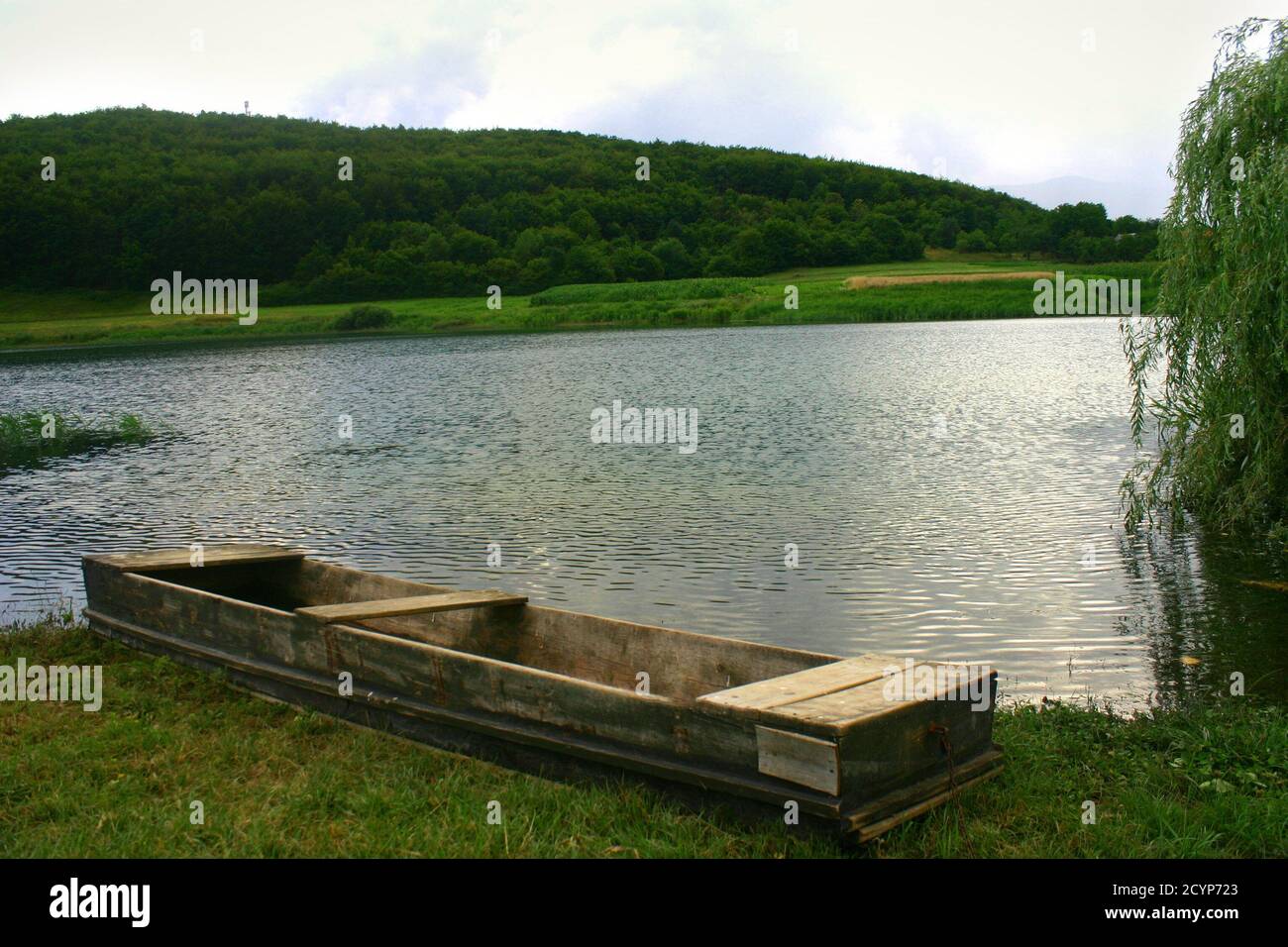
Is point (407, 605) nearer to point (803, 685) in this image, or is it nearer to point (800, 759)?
point (803, 685)

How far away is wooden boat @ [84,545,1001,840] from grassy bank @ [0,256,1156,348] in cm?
6754

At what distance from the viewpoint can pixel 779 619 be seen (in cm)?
1138

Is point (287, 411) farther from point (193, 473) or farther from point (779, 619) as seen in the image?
point (779, 619)

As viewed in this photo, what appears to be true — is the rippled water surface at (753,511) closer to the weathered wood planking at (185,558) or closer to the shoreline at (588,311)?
the weathered wood planking at (185,558)

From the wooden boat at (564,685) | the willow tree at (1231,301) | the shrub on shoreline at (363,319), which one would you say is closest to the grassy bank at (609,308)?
the shrub on shoreline at (363,319)

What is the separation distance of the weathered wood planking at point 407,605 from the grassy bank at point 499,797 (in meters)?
0.72

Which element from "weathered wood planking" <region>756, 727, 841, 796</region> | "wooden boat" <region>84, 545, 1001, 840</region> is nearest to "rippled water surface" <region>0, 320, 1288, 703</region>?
"wooden boat" <region>84, 545, 1001, 840</region>

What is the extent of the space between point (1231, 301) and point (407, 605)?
31.7 ft

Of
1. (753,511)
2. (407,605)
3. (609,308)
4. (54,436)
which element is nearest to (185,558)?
(407,605)

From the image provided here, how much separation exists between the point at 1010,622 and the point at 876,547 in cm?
349

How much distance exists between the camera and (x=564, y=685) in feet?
20.5

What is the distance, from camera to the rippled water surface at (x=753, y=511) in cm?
1088

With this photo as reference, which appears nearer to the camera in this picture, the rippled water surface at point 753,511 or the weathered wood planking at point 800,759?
the weathered wood planking at point 800,759
